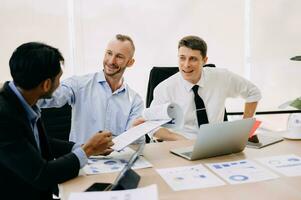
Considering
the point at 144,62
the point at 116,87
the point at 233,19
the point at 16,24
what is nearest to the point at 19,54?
the point at 116,87

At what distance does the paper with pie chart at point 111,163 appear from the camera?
138cm

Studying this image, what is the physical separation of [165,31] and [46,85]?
6.48ft

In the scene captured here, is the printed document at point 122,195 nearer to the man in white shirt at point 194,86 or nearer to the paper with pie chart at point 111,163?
the paper with pie chart at point 111,163

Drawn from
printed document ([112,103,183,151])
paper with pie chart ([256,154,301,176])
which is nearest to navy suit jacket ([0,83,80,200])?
printed document ([112,103,183,151])

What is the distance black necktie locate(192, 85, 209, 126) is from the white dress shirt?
0.03 m

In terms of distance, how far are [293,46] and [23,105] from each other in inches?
115

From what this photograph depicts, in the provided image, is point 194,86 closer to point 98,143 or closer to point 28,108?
point 98,143

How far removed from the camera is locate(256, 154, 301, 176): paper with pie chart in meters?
1.34

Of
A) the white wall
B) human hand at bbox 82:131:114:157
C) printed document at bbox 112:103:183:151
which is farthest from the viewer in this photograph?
the white wall

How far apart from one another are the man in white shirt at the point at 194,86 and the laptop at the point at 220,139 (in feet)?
2.16

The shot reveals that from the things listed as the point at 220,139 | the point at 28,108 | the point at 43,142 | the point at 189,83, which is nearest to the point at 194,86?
the point at 189,83

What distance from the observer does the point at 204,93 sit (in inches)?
94.8

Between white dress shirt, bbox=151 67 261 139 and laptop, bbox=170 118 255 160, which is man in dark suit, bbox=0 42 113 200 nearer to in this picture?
laptop, bbox=170 118 255 160

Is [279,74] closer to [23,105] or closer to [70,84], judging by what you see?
[70,84]
